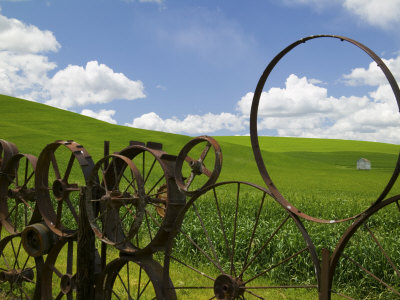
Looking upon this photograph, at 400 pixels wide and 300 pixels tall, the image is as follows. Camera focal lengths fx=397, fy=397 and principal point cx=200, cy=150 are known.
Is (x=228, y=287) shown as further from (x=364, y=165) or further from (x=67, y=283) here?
(x=364, y=165)

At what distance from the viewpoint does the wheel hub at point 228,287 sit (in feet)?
8.04

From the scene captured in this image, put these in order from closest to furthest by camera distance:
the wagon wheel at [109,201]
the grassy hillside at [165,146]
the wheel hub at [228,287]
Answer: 1. the wheel hub at [228,287]
2. the wagon wheel at [109,201]
3. the grassy hillside at [165,146]

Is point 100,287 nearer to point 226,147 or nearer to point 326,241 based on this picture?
point 326,241

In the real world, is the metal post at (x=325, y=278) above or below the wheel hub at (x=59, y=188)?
below

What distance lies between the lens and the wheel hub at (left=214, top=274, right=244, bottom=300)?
8.04 ft

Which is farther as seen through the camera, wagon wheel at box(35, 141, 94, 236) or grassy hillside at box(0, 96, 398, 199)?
grassy hillside at box(0, 96, 398, 199)

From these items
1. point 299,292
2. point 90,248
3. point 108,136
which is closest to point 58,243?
point 90,248

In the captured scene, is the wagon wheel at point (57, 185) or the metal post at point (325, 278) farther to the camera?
the wagon wheel at point (57, 185)

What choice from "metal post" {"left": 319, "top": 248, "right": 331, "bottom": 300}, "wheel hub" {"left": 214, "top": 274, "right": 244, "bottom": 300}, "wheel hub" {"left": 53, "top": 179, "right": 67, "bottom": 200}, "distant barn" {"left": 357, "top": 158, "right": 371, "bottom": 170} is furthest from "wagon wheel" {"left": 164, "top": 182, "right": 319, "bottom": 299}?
"distant barn" {"left": 357, "top": 158, "right": 371, "bottom": 170}

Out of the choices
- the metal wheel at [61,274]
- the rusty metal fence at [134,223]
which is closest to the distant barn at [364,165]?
the rusty metal fence at [134,223]

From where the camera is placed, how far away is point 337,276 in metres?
5.51

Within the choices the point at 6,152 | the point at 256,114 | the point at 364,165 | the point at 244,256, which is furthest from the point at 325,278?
the point at 364,165

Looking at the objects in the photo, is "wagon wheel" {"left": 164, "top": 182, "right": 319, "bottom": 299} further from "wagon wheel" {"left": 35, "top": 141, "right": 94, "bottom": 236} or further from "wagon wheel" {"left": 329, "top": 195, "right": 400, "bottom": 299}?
"wagon wheel" {"left": 35, "top": 141, "right": 94, "bottom": 236}

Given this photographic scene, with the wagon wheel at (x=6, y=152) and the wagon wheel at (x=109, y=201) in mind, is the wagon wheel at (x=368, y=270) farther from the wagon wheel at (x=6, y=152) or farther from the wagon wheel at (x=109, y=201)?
the wagon wheel at (x=6, y=152)
